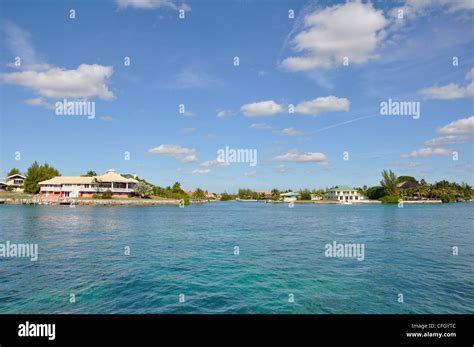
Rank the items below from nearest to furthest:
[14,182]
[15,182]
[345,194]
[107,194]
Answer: [107,194], [14,182], [15,182], [345,194]

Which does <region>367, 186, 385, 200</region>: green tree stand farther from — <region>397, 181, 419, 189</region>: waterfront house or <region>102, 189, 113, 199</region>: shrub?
<region>102, 189, 113, 199</region>: shrub

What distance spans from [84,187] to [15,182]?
46.9m

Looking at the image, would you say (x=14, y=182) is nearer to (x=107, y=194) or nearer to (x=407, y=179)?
(x=107, y=194)

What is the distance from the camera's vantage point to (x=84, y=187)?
99.2 metres

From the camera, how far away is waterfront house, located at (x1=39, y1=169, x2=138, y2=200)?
324ft

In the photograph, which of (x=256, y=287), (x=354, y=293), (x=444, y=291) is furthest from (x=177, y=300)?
(x=444, y=291)

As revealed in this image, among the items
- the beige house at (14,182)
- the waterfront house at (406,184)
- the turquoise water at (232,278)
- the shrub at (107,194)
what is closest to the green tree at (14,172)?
the beige house at (14,182)

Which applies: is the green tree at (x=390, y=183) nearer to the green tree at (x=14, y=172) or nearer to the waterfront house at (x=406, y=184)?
the waterfront house at (x=406, y=184)

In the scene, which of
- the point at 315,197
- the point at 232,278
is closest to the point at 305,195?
the point at 315,197

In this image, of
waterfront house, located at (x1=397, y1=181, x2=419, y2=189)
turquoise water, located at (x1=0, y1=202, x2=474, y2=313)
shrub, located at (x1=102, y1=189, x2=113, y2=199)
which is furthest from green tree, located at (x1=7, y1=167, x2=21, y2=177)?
waterfront house, located at (x1=397, y1=181, x2=419, y2=189)

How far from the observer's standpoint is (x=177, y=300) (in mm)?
12750

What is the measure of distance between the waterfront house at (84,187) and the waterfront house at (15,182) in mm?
22212

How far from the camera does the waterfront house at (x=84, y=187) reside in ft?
324
